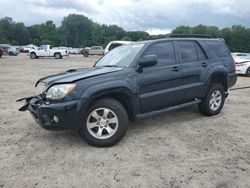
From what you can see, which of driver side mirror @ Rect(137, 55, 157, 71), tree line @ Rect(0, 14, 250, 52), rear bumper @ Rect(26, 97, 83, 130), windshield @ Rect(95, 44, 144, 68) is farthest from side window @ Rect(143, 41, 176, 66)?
tree line @ Rect(0, 14, 250, 52)

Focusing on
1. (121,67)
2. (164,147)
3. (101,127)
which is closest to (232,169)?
(164,147)

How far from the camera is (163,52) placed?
559 cm

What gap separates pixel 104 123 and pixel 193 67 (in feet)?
7.64

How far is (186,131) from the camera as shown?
5.45 metres

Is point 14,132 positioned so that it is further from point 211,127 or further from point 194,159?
point 211,127

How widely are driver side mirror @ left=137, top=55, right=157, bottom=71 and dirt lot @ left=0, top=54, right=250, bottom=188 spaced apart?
1230mm

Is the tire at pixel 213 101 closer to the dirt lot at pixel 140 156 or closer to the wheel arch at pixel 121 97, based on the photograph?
the dirt lot at pixel 140 156

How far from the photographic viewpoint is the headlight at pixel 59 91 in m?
4.39

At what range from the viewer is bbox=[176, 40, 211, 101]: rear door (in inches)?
228

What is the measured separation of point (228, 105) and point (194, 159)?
13.0 ft

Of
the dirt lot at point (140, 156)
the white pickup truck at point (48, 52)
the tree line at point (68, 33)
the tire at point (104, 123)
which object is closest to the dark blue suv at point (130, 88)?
the tire at point (104, 123)

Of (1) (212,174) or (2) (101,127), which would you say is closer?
(1) (212,174)

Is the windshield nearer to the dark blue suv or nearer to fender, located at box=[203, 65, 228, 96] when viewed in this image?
the dark blue suv

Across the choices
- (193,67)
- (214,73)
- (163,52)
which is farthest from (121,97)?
(214,73)
